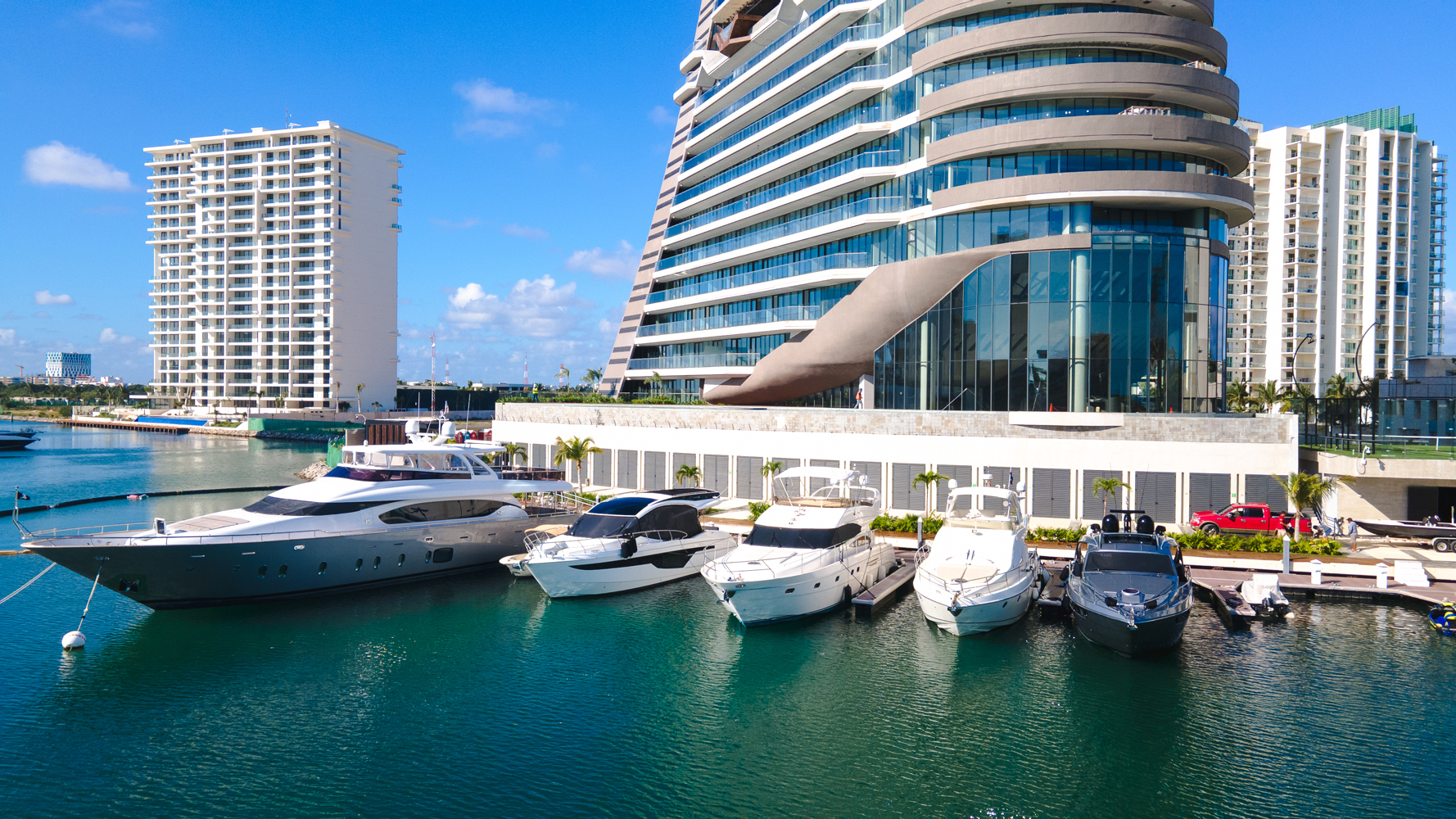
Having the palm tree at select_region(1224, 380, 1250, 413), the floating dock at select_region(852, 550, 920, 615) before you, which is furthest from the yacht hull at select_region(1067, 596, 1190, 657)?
the palm tree at select_region(1224, 380, 1250, 413)

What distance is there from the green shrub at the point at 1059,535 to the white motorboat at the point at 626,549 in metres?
13.3

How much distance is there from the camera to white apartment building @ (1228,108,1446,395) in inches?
4473

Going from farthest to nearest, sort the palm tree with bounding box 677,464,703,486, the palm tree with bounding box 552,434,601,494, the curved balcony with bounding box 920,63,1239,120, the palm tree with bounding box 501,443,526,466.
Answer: the palm tree with bounding box 501,443,526,466
the palm tree with bounding box 552,434,601,494
the palm tree with bounding box 677,464,703,486
the curved balcony with bounding box 920,63,1239,120

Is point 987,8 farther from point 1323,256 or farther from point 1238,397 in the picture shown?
point 1323,256

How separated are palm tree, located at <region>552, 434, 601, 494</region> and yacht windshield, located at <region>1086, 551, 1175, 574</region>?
31110 mm

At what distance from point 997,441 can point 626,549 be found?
19.5 metres

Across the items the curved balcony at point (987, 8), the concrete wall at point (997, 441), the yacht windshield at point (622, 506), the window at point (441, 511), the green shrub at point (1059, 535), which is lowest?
the green shrub at point (1059, 535)

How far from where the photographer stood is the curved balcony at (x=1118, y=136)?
42.1 metres

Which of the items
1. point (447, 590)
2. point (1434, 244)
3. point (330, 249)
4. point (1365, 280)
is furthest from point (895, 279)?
point (330, 249)

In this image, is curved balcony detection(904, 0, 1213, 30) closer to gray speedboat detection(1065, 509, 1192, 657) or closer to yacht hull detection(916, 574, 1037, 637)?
gray speedboat detection(1065, 509, 1192, 657)

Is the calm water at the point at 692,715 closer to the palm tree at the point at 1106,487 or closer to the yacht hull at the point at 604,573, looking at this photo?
the yacht hull at the point at 604,573

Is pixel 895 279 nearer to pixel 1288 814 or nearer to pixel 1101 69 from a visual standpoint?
pixel 1101 69

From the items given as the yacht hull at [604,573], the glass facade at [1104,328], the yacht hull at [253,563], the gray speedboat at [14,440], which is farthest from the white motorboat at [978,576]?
the gray speedboat at [14,440]

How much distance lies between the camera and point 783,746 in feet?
60.2
